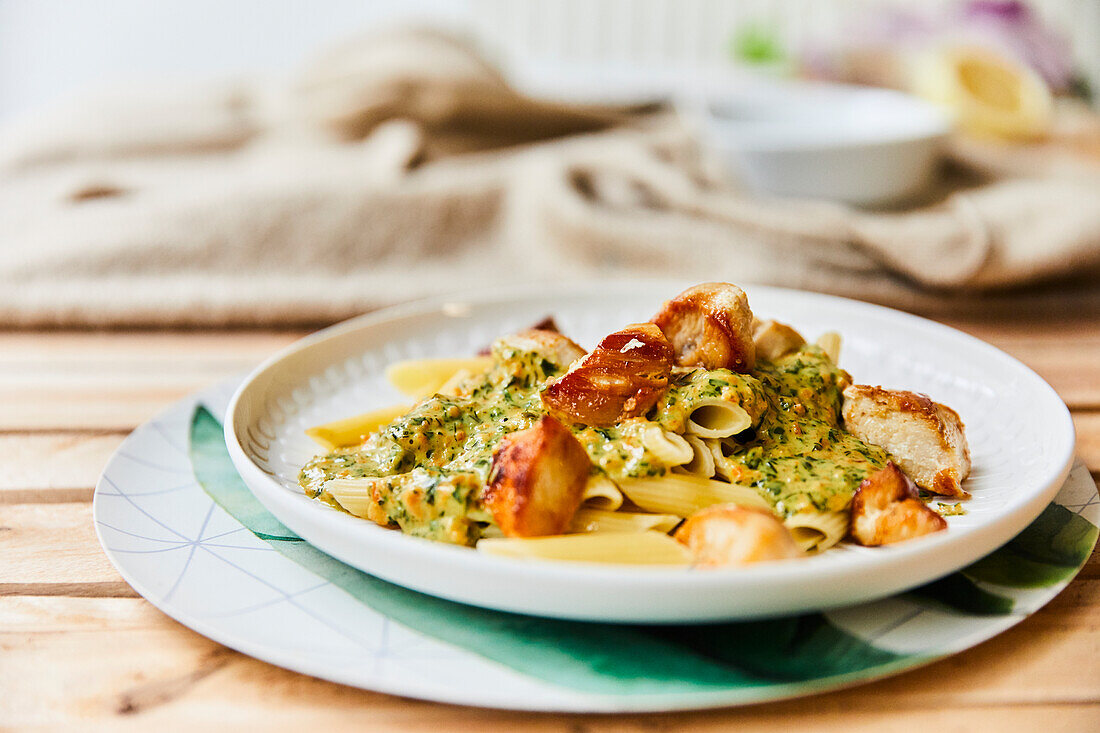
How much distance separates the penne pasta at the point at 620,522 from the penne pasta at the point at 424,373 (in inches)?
33.3

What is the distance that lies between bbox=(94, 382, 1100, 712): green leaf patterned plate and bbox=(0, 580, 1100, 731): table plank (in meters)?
0.07

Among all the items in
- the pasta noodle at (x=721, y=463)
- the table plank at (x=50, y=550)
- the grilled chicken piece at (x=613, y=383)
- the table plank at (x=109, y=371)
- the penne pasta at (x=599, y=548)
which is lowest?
the table plank at (x=109, y=371)

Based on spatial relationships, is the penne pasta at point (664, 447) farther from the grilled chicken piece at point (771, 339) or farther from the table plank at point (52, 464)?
the table plank at point (52, 464)

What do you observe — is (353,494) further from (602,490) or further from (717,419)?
(717,419)

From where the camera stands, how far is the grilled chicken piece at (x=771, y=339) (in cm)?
238

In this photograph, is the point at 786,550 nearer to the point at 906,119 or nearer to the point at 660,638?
the point at 660,638

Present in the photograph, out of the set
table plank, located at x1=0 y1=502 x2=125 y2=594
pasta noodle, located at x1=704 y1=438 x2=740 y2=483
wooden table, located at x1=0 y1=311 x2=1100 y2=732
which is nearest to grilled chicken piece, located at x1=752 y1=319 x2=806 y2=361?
pasta noodle, located at x1=704 y1=438 x2=740 y2=483

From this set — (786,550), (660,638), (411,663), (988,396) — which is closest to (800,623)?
(786,550)

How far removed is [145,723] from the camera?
1543mm

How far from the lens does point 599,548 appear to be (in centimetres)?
176

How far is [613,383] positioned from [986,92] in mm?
4448

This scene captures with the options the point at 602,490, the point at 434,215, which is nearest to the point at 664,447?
the point at 602,490

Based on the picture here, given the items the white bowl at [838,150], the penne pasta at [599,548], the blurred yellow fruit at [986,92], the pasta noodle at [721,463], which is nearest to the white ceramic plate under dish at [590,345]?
the penne pasta at [599,548]

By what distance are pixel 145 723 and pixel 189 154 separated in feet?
13.8
